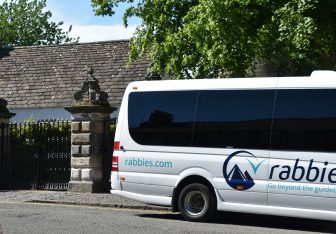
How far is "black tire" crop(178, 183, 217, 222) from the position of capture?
36.8ft

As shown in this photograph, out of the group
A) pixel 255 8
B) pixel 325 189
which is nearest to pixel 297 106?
pixel 325 189

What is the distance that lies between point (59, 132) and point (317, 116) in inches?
412

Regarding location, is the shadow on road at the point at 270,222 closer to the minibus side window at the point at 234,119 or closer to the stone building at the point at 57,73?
the minibus side window at the point at 234,119

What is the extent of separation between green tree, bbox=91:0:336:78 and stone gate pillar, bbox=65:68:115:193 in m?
2.33

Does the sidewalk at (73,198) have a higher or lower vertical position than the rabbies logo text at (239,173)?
lower

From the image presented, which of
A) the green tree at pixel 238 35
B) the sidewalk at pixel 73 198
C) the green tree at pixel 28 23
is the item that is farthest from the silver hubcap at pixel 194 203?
the green tree at pixel 28 23

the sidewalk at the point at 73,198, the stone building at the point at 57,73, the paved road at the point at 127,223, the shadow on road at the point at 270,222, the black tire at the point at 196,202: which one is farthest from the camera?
the stone building at the point at 57,73

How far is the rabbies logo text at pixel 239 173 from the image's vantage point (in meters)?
10.8

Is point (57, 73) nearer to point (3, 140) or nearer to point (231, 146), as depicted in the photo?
point (3, 140)

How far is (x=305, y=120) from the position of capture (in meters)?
10.4

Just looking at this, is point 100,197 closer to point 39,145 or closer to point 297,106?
point 39,145

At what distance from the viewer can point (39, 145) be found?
→ 17906 mm

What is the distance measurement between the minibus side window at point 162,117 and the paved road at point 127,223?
5.10 feet

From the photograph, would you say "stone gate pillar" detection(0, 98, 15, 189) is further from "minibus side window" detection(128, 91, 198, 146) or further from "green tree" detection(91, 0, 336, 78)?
"minibus side window" detection(128, 91, 198, 146)
